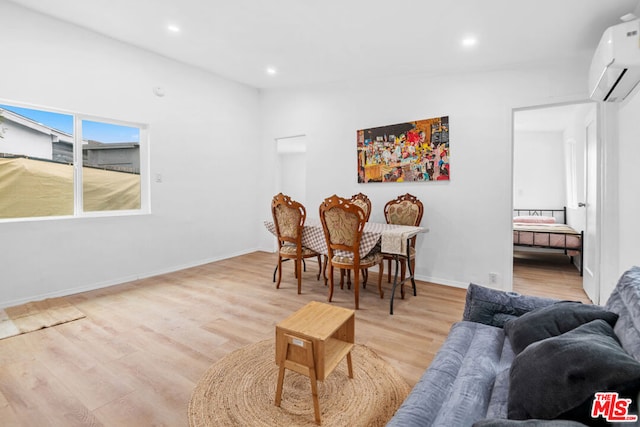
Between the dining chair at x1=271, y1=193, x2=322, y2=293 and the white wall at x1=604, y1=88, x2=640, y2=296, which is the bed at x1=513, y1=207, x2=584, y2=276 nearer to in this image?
the white wall at x1=604, y1=88, x2=640, y2=296

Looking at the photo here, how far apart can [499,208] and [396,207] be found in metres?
1.13

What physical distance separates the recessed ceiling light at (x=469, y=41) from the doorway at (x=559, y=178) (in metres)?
1.20

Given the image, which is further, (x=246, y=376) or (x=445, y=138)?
(x=445, y=138)

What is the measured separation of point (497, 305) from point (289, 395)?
1.27 m

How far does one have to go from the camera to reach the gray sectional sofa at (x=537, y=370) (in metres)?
0.83

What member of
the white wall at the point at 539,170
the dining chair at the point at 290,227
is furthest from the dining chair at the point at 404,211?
the white wall at the point at 539,170

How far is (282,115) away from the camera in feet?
17.4

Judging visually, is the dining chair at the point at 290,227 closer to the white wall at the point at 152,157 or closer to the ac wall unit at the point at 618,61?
the white wall at the point at 152,157

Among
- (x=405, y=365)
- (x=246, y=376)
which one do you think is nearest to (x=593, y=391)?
(x=405, y=365)

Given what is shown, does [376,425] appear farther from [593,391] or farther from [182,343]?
[182,343]

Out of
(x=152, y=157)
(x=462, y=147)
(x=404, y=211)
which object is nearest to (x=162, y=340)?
(x=152, y=157)

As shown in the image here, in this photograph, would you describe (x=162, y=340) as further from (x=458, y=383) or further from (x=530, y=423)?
(x=530, y=423)

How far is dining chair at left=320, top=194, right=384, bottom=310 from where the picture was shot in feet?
9.64

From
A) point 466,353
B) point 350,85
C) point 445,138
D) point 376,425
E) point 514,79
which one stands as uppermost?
point 350,85
